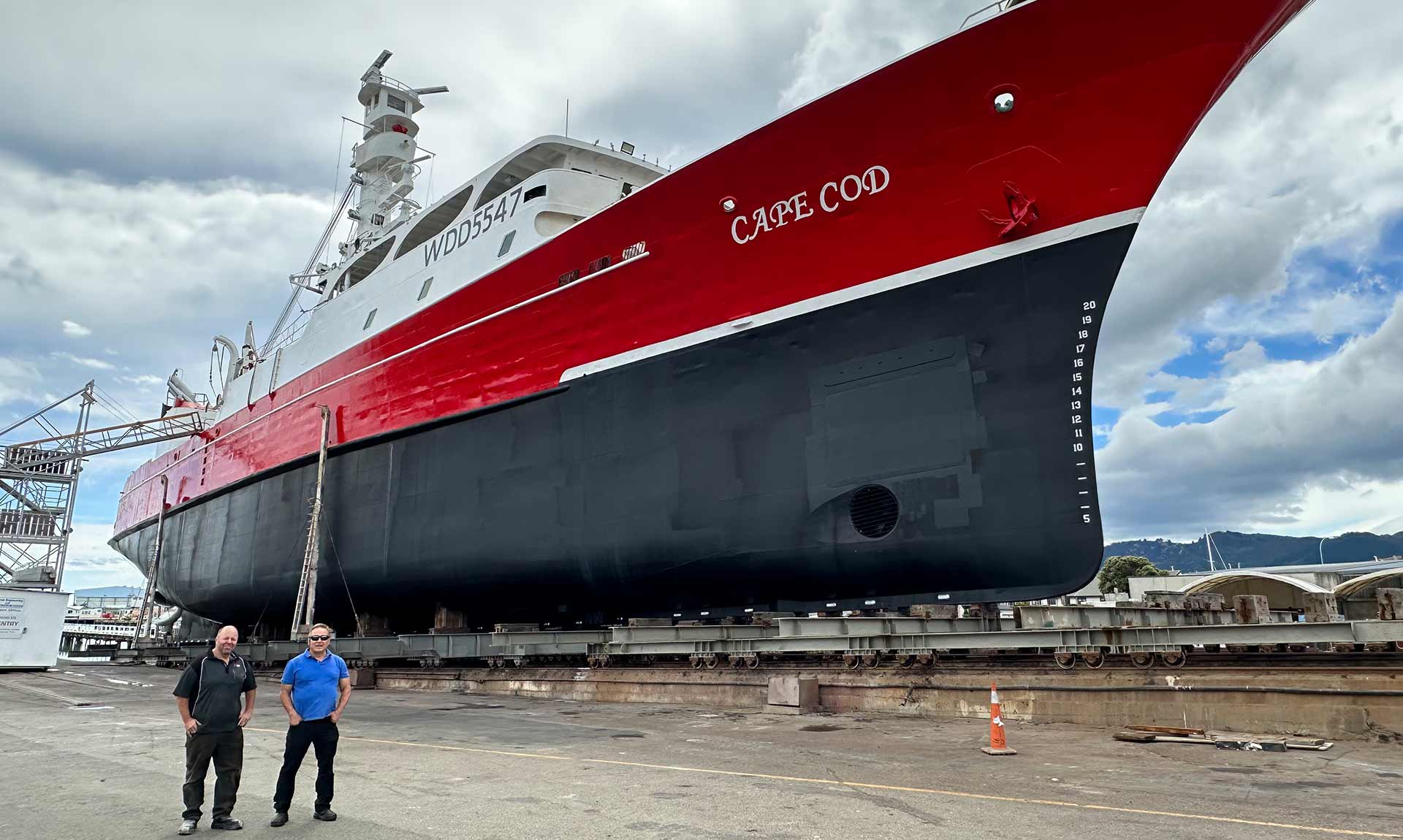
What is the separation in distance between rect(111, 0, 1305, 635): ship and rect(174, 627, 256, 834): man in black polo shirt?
562 cm

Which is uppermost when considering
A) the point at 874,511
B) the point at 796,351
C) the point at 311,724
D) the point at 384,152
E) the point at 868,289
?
the point at 384,152

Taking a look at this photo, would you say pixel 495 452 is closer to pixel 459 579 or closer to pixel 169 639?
pixel 459 579

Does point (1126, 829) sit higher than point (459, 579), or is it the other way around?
point (459, 579)

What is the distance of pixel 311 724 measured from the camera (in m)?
4.42

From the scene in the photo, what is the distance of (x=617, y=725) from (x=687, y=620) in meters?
2.04

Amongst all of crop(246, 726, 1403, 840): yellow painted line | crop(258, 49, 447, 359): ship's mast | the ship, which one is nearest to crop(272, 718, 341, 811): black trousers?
crop(246, 726, 1403, 840): yellow painted line

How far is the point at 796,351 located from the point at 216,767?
6669 mm

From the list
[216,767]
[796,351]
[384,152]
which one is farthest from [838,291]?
Result: [384,152]

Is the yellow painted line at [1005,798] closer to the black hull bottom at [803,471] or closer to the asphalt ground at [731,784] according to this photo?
the asphalt ground at [731,784]

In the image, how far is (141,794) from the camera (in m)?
5.09

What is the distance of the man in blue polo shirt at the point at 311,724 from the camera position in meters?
4.32

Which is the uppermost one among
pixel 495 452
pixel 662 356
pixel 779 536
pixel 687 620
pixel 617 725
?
pixel 662 356

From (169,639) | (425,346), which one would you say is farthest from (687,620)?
(169,639)

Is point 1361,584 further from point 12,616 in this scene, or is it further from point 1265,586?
point 12,616
